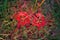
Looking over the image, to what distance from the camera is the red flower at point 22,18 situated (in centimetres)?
235

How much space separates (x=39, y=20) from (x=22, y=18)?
0.22 meters

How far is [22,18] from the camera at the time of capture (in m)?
2.37

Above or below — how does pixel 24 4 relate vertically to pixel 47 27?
above

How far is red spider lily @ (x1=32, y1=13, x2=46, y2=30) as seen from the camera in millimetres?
2372

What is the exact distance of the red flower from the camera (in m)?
2.35

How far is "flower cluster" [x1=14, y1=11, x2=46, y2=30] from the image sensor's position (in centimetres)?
236

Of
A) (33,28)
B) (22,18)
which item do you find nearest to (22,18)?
(22,18)

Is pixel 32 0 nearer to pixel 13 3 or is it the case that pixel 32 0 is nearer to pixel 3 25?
pixel 13 3

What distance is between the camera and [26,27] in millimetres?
2342

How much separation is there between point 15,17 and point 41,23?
1.11 ft

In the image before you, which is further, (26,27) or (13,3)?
(13,3)

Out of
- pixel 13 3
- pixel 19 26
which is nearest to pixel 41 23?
pixel 19 26

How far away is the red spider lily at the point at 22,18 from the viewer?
235 cm

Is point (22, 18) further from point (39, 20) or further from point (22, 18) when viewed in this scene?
point (39, 20)
